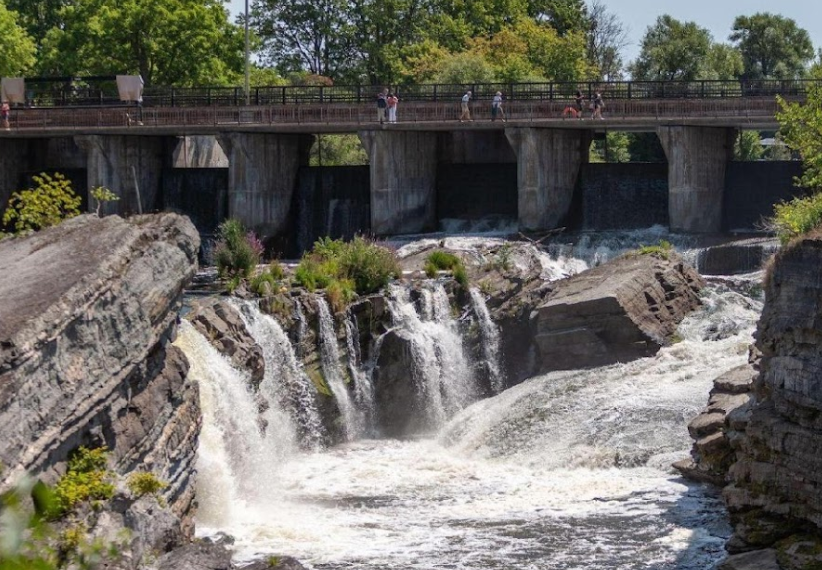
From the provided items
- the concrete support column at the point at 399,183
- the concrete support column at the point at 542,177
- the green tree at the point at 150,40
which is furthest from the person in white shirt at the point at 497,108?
the green tree at the point at 150,40

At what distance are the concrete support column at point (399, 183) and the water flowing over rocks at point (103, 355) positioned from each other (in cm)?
2484

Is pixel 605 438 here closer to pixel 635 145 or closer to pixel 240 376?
pixel 240 376

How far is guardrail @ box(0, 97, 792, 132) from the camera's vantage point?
4847cm

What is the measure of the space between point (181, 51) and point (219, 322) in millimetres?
36983

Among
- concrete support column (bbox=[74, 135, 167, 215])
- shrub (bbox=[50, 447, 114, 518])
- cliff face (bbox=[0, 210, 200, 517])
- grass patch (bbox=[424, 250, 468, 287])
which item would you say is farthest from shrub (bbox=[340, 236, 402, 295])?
concrete support column (bbox=[74, 135, 167, 215])

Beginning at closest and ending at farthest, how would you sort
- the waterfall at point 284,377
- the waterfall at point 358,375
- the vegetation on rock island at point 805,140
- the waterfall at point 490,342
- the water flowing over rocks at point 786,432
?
the water flowing over rocks at point 786,432
the vegetation on rock island at point 805,140
the waterfall at point 284,377
the waterfall at point 358,375
the waterfall at point 490,342

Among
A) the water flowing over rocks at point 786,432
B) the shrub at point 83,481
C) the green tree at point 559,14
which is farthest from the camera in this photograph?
the green tree at point 559,14

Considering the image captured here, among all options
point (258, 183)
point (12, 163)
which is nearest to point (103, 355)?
point (258, 183)

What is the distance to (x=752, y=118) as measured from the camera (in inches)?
1881

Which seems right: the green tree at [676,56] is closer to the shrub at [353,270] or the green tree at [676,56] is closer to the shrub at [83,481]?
the shrub at [353,270]

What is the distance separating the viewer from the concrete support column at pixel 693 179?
48406 mm

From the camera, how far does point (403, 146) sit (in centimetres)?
5238

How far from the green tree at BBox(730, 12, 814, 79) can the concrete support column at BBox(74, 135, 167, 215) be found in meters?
41.2

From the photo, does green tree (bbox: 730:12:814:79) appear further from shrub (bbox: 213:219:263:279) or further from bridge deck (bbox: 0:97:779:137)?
shrub (bbox: 213:219:263:279)
